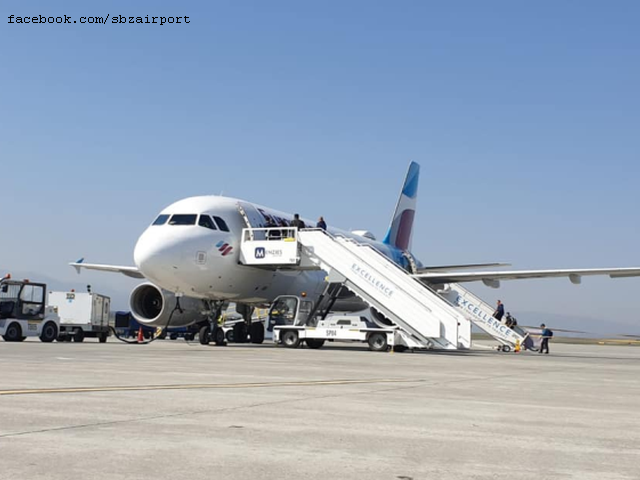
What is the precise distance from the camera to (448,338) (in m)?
22.0

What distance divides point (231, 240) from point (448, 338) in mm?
7729

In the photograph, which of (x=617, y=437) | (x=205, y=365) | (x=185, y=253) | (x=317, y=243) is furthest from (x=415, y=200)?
(x=617, y=437)

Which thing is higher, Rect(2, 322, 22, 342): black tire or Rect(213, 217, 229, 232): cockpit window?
Rect(213, 217, 229, 232): cockpit window

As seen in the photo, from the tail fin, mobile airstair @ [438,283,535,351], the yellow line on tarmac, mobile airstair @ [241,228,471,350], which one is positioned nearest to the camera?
the yellow line on tarmac

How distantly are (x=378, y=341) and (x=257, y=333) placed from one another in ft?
22.3

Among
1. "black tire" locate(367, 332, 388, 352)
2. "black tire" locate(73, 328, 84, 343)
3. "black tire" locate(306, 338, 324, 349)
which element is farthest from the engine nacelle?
"black tire" locate(367, 332, 388, 352)

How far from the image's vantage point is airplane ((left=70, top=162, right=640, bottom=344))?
24.0 metres

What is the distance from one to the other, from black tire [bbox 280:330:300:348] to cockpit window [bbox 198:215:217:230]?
4.03 m

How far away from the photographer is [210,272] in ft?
80.6

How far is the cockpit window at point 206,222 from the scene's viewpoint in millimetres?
24688

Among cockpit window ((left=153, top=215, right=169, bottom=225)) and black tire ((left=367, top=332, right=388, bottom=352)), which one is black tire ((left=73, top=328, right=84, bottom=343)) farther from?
black tire ((left=367, top=332, right=388, bottom=352))

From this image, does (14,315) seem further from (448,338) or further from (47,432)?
(47,432)

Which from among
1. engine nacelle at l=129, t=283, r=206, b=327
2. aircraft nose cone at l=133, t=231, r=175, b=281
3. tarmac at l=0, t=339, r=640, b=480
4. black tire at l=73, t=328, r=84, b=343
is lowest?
tarmac at l=0, t=339, r=640, b=480

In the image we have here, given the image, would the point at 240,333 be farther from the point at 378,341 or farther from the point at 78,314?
the point at 378,341
